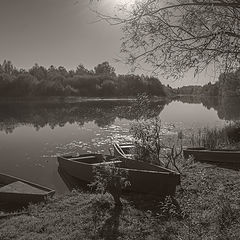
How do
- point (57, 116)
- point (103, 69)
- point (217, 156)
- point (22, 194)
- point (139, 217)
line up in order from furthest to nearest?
point (103, 69)
point (57, 116)
point (217, 156)
point (22, 194)
point (139, 217)

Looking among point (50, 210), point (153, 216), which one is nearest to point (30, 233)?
point (50, 210)

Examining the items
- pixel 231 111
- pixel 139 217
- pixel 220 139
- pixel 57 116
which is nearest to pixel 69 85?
pixel 57 116

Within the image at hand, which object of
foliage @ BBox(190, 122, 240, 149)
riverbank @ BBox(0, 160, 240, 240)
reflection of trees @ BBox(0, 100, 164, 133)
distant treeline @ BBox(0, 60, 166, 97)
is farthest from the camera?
distant treeline @ BBox(0, 60, 166, 97)

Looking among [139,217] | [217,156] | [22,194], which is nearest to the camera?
[139,217]

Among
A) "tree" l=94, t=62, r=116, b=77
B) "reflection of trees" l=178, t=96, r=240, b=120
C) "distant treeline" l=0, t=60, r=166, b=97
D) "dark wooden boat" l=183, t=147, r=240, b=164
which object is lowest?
"dark wooden boat" l=183, t=147, r=240, b=164

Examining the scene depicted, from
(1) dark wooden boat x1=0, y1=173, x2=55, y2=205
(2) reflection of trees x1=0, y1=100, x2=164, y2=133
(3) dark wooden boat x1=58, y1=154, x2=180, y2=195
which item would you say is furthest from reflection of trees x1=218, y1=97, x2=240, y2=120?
(1) dark wooden boat x1=0, y1=173, x2=55, y2=205

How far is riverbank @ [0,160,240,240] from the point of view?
671 cm

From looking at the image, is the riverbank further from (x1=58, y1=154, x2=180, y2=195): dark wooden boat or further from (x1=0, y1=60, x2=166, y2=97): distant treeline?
(x1=0, y1=60, x2=166, y2=97): distant treeline

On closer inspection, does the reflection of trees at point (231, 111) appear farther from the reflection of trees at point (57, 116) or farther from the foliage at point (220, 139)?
the foliage at point (220, 139)

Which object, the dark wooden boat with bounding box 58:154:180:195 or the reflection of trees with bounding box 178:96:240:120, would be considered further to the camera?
the reflection of trees with bounding box 178:96:240:120

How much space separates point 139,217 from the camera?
7.95m

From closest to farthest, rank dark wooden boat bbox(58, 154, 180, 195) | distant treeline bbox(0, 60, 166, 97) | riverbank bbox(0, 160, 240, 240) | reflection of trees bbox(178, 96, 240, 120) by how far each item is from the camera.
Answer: riverbank bbox(0, 160, 240, 240) < dark wooden boat bbox(58, 154, 180, 195) < reflection of trees bbox(178, 96, 240, 120) < distant treeline bbox(0, 60, 166, 97)

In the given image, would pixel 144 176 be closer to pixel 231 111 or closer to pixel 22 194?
pixel 22 194

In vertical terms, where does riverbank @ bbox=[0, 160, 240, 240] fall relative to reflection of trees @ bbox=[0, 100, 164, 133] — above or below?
below
